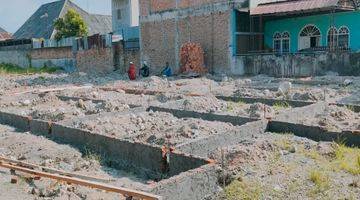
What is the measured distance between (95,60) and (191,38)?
9024 millimetres

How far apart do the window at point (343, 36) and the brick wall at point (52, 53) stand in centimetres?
1990

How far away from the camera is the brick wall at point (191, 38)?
72.8 ft

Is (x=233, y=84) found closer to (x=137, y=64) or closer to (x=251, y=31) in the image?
(x=251, y=31)

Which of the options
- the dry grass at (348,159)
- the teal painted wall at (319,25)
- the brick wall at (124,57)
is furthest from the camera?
the brick wall at (124,57)

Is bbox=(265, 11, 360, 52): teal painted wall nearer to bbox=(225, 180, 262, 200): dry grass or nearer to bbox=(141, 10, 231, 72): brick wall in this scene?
bbox=(141, 10, 231, 72): brick wall

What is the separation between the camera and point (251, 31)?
2319 cm

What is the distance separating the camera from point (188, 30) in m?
23.9

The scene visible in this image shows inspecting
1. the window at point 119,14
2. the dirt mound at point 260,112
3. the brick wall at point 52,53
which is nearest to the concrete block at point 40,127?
the dirt mound at point 260,112

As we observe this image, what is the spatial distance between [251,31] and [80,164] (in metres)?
17.6

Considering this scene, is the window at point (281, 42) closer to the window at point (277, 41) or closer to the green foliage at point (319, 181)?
the window at point (277, 41)

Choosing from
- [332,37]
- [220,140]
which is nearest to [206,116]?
[220,140]

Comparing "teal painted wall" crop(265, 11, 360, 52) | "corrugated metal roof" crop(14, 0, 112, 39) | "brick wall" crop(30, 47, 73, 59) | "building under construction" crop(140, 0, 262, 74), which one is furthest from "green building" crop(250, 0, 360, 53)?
"corrugated metal roof" crop(14, 0, 112, 39)

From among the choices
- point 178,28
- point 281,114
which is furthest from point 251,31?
Answer: point 281,114

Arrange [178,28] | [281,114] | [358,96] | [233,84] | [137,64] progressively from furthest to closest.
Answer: [137,64]
[178,28]
[233,84]
[358,96]
[281,114]
